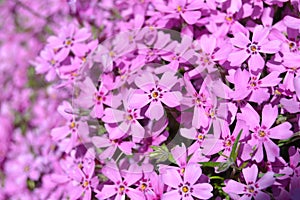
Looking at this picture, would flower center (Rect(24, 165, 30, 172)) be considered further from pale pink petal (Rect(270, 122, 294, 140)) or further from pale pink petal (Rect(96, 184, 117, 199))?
pale pink petal (Rect(270, 122, 294, 140))

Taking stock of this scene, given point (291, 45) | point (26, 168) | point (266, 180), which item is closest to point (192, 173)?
point (266, 180)

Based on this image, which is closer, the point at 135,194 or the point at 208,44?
the point at 135,194

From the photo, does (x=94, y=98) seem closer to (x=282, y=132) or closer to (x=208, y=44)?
(x=208, y=44)

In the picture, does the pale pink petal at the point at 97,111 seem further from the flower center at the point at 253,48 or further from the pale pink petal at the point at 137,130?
Result: the flower center at the point at 253,48

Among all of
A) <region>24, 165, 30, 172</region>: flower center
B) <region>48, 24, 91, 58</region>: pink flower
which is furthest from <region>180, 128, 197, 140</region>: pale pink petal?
<region>24, 165, 30, 172</region>: flower center

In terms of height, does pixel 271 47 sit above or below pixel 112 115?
above

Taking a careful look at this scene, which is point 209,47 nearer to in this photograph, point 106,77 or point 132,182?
point 106,77

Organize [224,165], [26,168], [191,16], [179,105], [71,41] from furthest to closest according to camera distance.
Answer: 1. [26,168]
2. [71,41]
3. [191,16]
4. [179,105]
5. [224,165]
